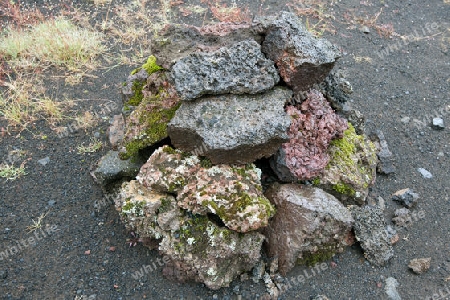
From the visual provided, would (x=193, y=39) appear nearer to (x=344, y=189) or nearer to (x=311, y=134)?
(x=311, y=134)

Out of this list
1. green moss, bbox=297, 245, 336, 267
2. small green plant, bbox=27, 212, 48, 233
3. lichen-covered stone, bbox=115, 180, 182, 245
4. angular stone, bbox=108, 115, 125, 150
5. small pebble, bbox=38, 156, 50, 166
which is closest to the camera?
lichen-covered stone, bbox=115, 180, 182, 245

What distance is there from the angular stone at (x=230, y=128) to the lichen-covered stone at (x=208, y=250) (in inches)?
24.4

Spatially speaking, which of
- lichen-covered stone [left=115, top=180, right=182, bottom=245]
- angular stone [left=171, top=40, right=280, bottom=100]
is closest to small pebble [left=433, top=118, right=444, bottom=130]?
angular stone [left=171, top=40, right=280, bottom=100]

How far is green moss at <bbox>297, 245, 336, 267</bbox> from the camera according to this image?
3707 millimetres

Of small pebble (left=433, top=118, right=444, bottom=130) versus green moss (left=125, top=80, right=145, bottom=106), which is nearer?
green moss (left=125, top=80, right=145, bottom=106)

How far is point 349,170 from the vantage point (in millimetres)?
4137

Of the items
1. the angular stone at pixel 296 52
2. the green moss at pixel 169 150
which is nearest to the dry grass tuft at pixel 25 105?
the green moss at pixel 169 150

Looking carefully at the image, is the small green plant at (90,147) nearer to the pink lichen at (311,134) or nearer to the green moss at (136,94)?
the green moss at (136,94)

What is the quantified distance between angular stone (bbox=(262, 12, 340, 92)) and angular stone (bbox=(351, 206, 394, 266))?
144 centimetres

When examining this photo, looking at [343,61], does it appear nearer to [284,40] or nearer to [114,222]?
[284,40]

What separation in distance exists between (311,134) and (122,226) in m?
2.13

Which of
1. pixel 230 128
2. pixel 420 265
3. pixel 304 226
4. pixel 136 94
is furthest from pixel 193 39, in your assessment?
pixel 420 265

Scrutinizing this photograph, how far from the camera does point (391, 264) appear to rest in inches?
154

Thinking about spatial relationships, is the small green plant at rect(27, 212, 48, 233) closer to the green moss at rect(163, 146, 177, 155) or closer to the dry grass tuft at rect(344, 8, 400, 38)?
the green moss at rect(163, 146, 177, 155)
